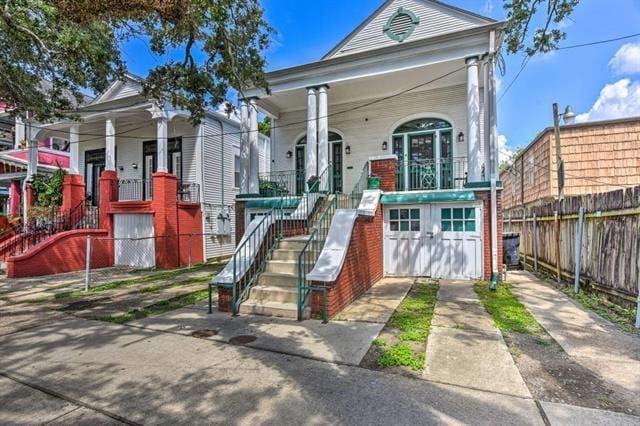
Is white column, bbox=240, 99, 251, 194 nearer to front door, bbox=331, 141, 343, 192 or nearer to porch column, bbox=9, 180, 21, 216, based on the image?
front door, bbox=331, 141, 343, 192

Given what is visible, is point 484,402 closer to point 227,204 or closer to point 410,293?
point 410,293

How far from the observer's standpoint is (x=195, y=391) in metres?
3.13

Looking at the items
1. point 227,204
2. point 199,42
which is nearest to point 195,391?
point 199,42

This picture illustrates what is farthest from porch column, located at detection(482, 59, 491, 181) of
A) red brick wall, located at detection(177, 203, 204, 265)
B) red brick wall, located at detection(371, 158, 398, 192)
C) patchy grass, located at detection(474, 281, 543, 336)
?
red brick wall, located at detection(177, 203, 204, 265)

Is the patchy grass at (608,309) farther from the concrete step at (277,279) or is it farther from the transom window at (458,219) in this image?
the concrete step at (277,279)

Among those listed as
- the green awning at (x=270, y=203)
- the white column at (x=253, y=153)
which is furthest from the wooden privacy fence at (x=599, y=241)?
the white column at (x=253, y=153)

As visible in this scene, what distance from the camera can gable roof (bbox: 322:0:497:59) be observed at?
9.74 metres

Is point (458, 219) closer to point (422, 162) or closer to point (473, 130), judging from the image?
point (473, 130)

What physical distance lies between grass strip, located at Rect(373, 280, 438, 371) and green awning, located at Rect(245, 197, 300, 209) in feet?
13.3

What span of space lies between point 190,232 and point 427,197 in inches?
341

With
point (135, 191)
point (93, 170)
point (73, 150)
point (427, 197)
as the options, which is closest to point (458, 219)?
point (427, 197)

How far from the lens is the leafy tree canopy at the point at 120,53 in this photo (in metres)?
6.63

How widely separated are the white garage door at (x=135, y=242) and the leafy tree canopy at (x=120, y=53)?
4580 millimetres

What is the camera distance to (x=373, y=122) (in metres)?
11.6
